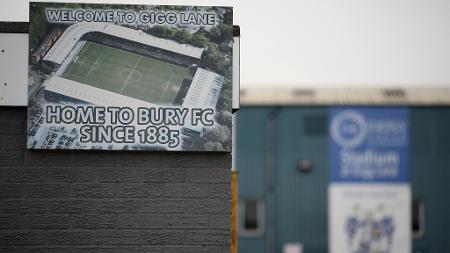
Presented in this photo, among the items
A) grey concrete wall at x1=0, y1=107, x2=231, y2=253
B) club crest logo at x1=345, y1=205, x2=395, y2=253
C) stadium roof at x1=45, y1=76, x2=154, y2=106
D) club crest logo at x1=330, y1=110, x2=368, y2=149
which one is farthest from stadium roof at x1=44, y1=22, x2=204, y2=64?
club crest logo at x1=345, y1=205, x2=395, y2=253

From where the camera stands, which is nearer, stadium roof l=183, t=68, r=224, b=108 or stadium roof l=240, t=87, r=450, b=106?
stadium roof l=183, t=68, r=224, b=108

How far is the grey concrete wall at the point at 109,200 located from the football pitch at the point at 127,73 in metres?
0.47

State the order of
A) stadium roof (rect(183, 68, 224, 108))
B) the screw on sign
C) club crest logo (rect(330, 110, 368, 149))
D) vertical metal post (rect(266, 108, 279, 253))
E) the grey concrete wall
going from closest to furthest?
the grey concrete wall
stadium roof (rect(183, 68, 224, 108))
the screw on sign
vertical metal post (rect(266, 108, 279, 253))
club crest logo (rect(330, 110, 368, 149))

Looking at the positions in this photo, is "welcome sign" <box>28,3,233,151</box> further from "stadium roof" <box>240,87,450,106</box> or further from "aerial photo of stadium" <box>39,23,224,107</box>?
"stadium roof" <box>240,87,450,106</box>

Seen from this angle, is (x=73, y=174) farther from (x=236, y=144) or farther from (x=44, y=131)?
(x=236, y=144)

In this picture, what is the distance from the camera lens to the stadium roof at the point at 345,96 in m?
24.5

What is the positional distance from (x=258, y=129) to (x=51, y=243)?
63.8 ft

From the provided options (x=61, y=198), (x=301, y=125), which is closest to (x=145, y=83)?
(x=61, y=198)

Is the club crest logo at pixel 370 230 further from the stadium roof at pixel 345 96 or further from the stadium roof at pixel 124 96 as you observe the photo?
the stadium roof at pixel 124 96

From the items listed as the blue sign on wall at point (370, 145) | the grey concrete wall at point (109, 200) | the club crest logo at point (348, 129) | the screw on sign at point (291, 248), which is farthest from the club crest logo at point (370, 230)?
the grey concrete wall at point (109, 200)

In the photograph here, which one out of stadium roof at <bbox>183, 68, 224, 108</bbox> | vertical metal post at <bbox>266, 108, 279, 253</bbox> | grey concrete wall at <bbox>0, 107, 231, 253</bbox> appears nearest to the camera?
grey concrete wall at <bbox>0, 107, 231, 253</bbox>

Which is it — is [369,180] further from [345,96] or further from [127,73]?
[127,73]

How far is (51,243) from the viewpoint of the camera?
17.6 ft

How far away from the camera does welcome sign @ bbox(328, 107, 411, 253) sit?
2389cm
